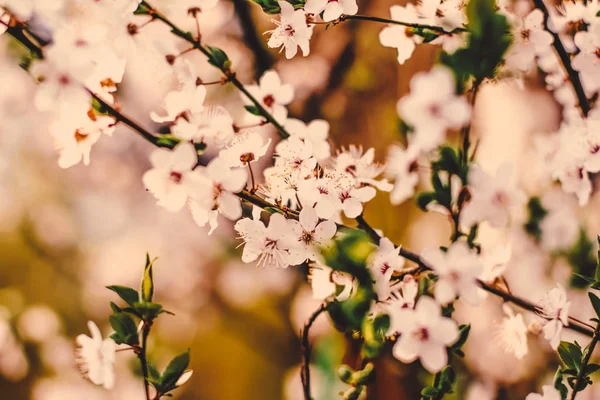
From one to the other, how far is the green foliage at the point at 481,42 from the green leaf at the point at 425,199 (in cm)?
17

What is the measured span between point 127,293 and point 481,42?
415 millimetres

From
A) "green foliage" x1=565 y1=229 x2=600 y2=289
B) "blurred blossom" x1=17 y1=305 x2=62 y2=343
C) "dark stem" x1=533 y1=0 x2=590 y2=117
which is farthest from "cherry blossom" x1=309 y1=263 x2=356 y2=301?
"blurred blossom" x1=17 y1=305 x2=62 y2=343

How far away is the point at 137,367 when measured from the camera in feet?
2.50

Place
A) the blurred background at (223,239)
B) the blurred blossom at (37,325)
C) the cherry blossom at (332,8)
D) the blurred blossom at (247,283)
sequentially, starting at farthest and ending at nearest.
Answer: the blurred blossom at (37,325)
the blurred blossom at (247,283)
the blurred background at (223,239)
the cherry blossom at (332,8)

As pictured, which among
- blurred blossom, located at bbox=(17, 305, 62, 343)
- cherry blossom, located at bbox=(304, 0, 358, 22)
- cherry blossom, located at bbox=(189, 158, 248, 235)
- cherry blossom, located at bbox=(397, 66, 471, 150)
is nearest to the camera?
cherry blossom, located at bbox=(397, 66, 471, 150)

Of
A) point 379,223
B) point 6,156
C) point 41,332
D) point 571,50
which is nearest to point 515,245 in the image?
point 379,223

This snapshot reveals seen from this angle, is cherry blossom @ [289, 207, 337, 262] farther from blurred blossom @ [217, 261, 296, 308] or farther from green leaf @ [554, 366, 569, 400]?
blurred blossom @ [217, 261, 296, 308]

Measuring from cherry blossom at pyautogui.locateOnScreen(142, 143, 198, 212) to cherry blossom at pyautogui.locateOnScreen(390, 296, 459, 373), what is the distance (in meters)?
0.24

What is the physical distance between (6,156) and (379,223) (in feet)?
7.56

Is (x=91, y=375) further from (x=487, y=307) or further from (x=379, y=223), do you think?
(x=487, y=307)

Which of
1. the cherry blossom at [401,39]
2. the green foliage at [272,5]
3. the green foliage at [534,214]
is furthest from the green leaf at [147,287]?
the green foliage at [534,214]

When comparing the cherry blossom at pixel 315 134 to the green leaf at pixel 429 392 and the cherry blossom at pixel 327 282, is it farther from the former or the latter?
the green leaf at pixel 429 392

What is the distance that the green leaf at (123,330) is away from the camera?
0.51 meters

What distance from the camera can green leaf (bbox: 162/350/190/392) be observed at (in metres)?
0.51
